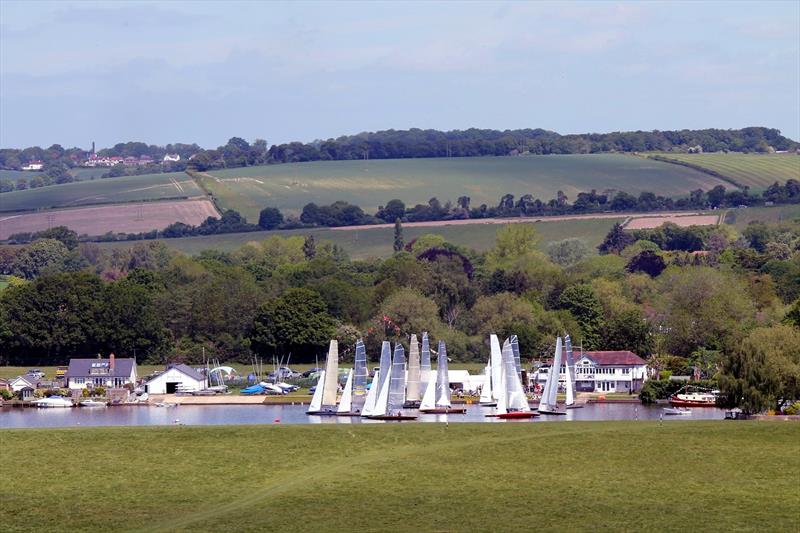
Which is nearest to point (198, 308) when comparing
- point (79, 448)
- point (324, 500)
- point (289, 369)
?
point (289, 369)

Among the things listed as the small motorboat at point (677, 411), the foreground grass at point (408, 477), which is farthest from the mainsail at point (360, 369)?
the foreground grass at point (408, 477)

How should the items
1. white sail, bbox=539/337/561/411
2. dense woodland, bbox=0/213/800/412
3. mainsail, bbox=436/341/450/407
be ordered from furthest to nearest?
dense woodland, bbox=0/213/800/412 < mainsail, bbox=436/341/450/407 < white sail, bbox=539/337/561/411

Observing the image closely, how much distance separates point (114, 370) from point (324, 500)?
245 feet

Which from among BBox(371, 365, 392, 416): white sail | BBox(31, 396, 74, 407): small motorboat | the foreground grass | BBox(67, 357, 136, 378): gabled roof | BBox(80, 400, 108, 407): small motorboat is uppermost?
the foreground grass

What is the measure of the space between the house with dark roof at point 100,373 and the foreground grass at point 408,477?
2140 inches

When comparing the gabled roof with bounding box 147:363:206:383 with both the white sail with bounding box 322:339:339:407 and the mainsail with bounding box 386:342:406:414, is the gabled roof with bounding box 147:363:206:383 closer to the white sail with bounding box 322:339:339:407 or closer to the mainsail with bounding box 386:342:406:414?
the white sail with bounding box 322:339:339:407

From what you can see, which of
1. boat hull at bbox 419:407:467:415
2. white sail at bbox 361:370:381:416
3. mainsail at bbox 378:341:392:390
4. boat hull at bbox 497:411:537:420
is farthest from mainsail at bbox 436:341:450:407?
boat hull at bbox 497:411:537:420

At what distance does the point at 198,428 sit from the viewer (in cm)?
7031

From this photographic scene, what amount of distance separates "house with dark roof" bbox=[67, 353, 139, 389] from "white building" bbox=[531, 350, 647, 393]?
31.0m

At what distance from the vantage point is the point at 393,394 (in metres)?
93.6

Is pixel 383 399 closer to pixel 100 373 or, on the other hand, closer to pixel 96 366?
pixel 100 373

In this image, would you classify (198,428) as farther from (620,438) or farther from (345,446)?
(620,438)

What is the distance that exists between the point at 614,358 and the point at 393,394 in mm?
33842

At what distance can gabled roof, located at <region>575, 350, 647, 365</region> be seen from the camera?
122500mm
